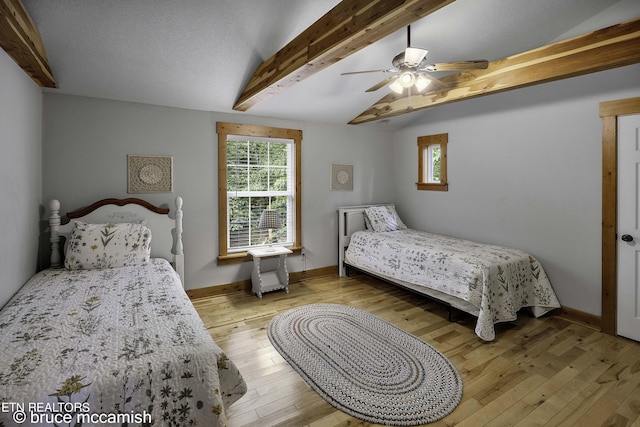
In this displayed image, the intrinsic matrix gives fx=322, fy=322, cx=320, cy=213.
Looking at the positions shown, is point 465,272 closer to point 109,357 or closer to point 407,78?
point 407,78

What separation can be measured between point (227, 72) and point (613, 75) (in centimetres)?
347

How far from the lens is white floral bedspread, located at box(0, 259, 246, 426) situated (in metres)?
1.16

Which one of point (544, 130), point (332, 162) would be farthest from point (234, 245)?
point (544, 130)

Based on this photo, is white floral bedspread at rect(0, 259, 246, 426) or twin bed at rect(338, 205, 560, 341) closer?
white floral bedspread at rect(0, 259, 246, 426)

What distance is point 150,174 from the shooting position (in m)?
3.43

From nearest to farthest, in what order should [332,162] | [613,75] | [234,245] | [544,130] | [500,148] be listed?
[613,75] → [544,130] → [500,148] → [234,245] → [332,162]

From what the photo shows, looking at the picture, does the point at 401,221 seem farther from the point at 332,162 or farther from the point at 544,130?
the point at 544,130

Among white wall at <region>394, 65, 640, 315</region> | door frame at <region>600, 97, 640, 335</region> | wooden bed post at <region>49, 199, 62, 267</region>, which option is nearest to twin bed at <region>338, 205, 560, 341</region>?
white wall at <region>394, 65, 640, 315</region>

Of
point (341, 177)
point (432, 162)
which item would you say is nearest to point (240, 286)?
point (341, 177)

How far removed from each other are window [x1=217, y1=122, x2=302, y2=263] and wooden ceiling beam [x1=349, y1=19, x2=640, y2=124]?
169 centimetres

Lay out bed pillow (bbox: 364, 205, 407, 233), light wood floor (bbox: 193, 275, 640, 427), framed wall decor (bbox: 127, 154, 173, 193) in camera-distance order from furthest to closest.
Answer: bed pillow (bbox: 364, 205, 407, 233) < framed wall decor (bbox: 127, 154, 173, 193) < light wood floor (bbox: 193, 275, 640, 427)

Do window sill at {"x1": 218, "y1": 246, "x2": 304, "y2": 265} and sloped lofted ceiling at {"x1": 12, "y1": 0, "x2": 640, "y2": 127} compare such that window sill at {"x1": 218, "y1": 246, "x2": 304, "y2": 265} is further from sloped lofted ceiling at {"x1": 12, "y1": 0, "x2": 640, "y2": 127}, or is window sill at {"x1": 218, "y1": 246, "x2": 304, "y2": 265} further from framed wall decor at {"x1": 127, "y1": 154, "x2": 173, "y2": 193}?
sloped lofted ceiling at {"x1": 12, "y1": 0, "x2": 640, "y2": 127}

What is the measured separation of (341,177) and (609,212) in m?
2.99

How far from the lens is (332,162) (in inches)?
184
